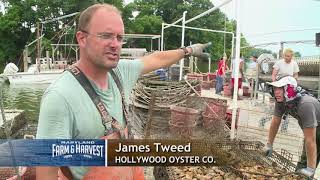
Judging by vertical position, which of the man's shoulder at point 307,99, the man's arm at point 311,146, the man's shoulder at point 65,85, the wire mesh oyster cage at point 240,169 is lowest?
the wire mesh oyster cage at point 240,169

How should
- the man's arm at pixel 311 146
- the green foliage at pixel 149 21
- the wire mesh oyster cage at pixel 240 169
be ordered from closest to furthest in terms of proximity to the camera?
the wire mesh oyster cage at pixel 240 169 → the man's arm at pixel 311 146 → the green foliage at pixel 149 21

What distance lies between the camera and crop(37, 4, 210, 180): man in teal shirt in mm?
1409

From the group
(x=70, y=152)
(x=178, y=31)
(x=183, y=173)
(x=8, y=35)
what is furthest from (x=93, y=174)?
(x=8, y=35)

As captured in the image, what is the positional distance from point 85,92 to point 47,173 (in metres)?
0.35

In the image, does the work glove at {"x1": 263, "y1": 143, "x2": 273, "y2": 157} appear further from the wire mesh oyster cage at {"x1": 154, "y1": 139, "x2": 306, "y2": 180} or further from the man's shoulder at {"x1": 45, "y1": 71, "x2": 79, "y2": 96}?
the man's shoulder at {"x1": 45, "y1": 71, "x2": 79, "y2": 96}

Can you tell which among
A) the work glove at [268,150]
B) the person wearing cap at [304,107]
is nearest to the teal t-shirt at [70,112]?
the person wearing cap at [304,107]

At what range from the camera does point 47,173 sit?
1477mm

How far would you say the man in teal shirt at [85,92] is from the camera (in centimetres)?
141

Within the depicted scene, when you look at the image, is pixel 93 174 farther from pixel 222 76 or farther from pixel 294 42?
pixel 222 76

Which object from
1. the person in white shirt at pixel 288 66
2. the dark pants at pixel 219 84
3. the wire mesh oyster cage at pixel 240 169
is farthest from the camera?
the dark pants at pixel 219 84

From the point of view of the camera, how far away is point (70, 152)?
153 cm

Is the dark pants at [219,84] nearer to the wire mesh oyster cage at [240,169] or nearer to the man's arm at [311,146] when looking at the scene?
the wire mesh oyster cage at [240,169]

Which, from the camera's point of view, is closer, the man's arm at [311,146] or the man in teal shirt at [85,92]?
the man in teal shirt at [85,92]

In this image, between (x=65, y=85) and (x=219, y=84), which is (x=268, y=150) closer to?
(x=65, y=85)
